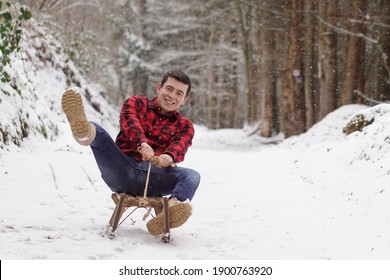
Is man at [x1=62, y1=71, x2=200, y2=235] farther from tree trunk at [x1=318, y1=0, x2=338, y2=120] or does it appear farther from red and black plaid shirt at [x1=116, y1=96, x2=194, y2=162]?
tree trunk at [x1=318, y1=0, x2=338, y2=120]

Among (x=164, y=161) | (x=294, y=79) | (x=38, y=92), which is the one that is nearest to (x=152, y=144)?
(x=164, y=161)

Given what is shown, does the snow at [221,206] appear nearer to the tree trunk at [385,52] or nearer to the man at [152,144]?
the man at [152,144]

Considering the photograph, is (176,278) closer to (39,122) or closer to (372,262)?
(372,262)

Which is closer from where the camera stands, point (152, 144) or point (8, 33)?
point (152, 144)

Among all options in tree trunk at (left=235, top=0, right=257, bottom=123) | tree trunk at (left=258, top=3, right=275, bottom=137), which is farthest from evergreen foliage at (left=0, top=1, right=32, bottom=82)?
tree trunk at (left=235, top=0, right=257, bottom=123)

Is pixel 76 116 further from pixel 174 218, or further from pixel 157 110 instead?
pixel 174 218

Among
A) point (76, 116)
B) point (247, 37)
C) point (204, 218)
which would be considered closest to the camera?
point (76, 116)

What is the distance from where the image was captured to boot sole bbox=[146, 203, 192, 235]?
167 inches

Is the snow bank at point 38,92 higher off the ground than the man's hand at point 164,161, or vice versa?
the man's hand at point 164,161

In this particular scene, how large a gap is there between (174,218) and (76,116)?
118 cm

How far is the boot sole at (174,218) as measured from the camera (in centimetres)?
424

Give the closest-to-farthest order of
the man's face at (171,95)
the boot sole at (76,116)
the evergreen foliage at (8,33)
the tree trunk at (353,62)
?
the boot sole at (76,116), the man's face at (171,95), the evergreen foliage at (8,33), the tree trunk at (353,62)

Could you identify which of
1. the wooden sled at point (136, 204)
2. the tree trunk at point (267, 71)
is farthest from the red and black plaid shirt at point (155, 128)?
the tree trunk at point (267, 71)

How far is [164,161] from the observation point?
432 cm
